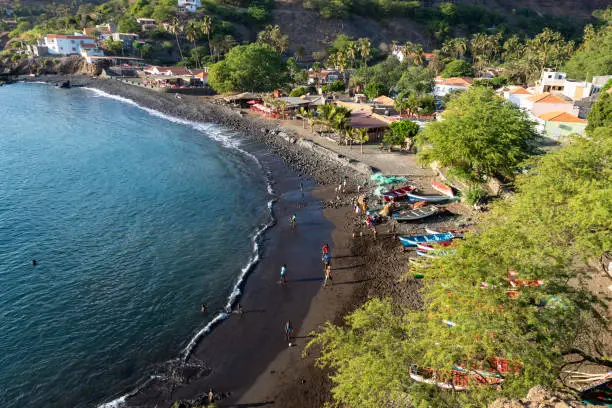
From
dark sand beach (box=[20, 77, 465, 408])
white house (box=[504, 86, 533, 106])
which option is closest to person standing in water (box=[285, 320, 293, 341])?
dark sand beach (box=[20, 77, 465, 408])

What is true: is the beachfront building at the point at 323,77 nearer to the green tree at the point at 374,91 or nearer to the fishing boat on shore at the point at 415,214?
the green tree at the point at 374,91

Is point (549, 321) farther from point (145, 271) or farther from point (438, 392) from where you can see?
point (145, 271)

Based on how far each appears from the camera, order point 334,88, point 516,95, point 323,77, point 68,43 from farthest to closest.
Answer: point 68,43
point 323,77
point 334,88
point 516,95

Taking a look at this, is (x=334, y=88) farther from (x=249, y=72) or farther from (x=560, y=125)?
(x=560, y=125)

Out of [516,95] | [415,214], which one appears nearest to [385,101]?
[516,95]

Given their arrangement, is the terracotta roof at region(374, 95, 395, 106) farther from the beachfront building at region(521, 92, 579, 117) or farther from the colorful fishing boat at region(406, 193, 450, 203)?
the colorful fishing boat at region(406, 193, 450, 203)
